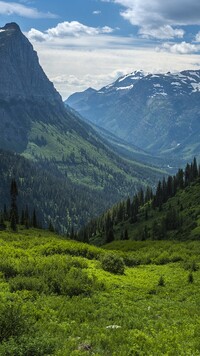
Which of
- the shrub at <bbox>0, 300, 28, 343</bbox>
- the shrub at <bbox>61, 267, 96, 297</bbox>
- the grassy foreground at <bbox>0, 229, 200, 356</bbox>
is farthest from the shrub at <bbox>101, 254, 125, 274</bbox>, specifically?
the shrub at <bbox>0, 300, 28, 343</bbox>

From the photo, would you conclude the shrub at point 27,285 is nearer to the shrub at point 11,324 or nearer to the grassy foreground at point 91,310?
the grassy foreground at point 91,310

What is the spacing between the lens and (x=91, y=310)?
29547mm

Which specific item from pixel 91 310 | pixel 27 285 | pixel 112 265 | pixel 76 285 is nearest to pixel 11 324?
pixel 91 310

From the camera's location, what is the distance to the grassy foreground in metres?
21.1

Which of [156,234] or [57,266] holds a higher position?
[57,266]

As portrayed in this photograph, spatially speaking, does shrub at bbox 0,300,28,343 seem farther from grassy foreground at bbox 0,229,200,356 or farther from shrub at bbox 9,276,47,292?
shrub at bbox 9,276,47,292

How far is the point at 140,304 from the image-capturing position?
109 feet

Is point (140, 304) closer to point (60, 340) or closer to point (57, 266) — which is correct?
point (57, 266)

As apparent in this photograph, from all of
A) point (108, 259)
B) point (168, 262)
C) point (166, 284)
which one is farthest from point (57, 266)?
point (168, 262)

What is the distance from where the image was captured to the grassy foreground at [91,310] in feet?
69.3

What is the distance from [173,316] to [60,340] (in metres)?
11.8

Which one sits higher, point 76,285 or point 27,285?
point 27,285

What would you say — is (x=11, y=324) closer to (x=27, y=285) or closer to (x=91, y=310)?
(x=91, y=310)

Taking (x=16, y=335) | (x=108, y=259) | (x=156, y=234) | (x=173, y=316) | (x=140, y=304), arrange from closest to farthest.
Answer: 1. (x=16, y=335)
2. (x=173, y=316)
3. (x=140, y=304)
4. (x=108, y=259)
5. (x=156, y=234)
